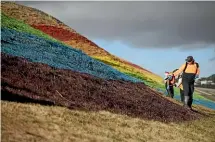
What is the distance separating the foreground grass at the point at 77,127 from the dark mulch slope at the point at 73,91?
4.01 feet

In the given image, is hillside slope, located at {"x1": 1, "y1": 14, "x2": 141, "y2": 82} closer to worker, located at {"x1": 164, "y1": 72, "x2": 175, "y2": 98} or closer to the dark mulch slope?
the dark mulch slope

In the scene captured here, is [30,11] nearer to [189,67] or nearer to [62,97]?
[189,67]

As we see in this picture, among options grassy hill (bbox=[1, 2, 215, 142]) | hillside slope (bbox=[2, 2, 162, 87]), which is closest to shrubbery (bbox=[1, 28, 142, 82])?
grassy hill (bbox=[1, 2, 215, 142])

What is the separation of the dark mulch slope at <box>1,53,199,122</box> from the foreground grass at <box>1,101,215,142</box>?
4.01ft

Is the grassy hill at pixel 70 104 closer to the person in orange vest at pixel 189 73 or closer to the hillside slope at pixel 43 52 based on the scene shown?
the hillside slope at pixel 43 52

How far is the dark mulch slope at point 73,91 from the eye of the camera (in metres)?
17.1

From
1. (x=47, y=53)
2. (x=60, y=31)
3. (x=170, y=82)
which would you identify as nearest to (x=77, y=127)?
(x=47, y=53)

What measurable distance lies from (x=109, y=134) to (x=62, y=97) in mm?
Result: 4663

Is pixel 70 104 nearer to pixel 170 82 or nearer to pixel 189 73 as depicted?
pixel 189 73

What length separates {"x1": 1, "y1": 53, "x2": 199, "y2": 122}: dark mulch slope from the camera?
17094 millimetres

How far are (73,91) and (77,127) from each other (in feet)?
20.1

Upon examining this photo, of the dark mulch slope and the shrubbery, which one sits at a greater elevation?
the shrubbery

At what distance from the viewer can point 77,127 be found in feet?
45.4

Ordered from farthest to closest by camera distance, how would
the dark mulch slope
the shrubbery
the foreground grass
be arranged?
1. the shrubbery
2. the dark mulch slope
3. the foreground grass
